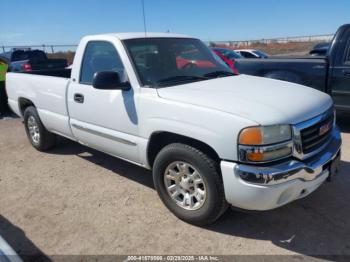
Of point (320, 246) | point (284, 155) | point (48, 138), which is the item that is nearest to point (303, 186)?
point (284, 155)

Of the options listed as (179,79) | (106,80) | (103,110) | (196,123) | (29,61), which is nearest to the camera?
(196,123)

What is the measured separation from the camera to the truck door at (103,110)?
3.78 metres

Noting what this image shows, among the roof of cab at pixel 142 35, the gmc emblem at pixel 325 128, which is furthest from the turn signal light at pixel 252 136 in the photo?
the roof of cab at pixel 142 35

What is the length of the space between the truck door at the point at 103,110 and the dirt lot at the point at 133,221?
0.53 meters

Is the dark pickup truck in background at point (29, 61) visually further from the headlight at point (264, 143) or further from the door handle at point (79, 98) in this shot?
the headlight at point (264, 143)

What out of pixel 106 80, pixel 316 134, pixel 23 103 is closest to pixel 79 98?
pixel 106 80

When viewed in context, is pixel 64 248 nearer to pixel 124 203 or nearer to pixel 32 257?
pixel 32 257

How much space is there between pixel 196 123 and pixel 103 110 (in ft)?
4.67

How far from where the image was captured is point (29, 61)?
42.8 feet

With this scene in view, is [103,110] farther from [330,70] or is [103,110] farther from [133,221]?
[330,70]

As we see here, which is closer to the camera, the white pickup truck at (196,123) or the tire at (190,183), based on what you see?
the white pickup truck at (196,123)

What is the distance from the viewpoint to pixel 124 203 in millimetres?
3949

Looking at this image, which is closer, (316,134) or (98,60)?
(316,134)

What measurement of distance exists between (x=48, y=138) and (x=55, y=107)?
954mm
